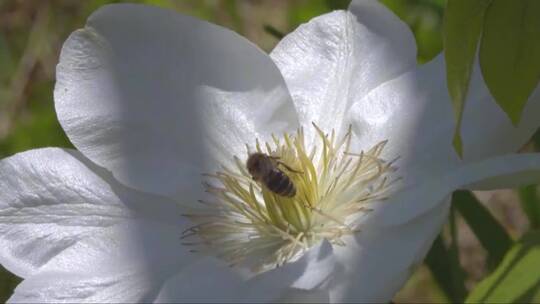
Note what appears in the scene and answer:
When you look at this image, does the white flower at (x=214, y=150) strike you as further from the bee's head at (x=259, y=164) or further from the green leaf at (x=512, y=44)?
the green leaf at (x=512, y=44)

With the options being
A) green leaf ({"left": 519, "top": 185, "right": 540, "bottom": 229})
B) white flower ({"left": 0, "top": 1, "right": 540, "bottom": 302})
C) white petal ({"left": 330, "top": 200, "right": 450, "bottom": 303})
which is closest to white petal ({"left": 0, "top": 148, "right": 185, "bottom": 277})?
white flower ({"left": 0, "top": 1, "right": 540, "bottom": 302})

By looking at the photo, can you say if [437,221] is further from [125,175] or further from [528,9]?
[125,175]

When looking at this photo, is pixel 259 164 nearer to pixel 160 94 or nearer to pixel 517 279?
pixel 160 94

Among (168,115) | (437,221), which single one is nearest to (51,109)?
(168,115)

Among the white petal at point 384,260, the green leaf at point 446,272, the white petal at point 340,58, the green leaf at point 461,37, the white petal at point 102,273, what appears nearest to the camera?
the green leaf at point 461,37

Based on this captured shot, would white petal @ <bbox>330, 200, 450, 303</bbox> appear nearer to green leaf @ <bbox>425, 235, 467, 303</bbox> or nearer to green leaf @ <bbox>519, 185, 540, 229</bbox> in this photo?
green leaf @ <bbox>425, 235, 467, 303</bbox>

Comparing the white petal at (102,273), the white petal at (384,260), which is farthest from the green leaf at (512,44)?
the white petal at (102,273)

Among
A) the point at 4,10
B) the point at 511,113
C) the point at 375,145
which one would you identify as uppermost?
the point at 511,113
